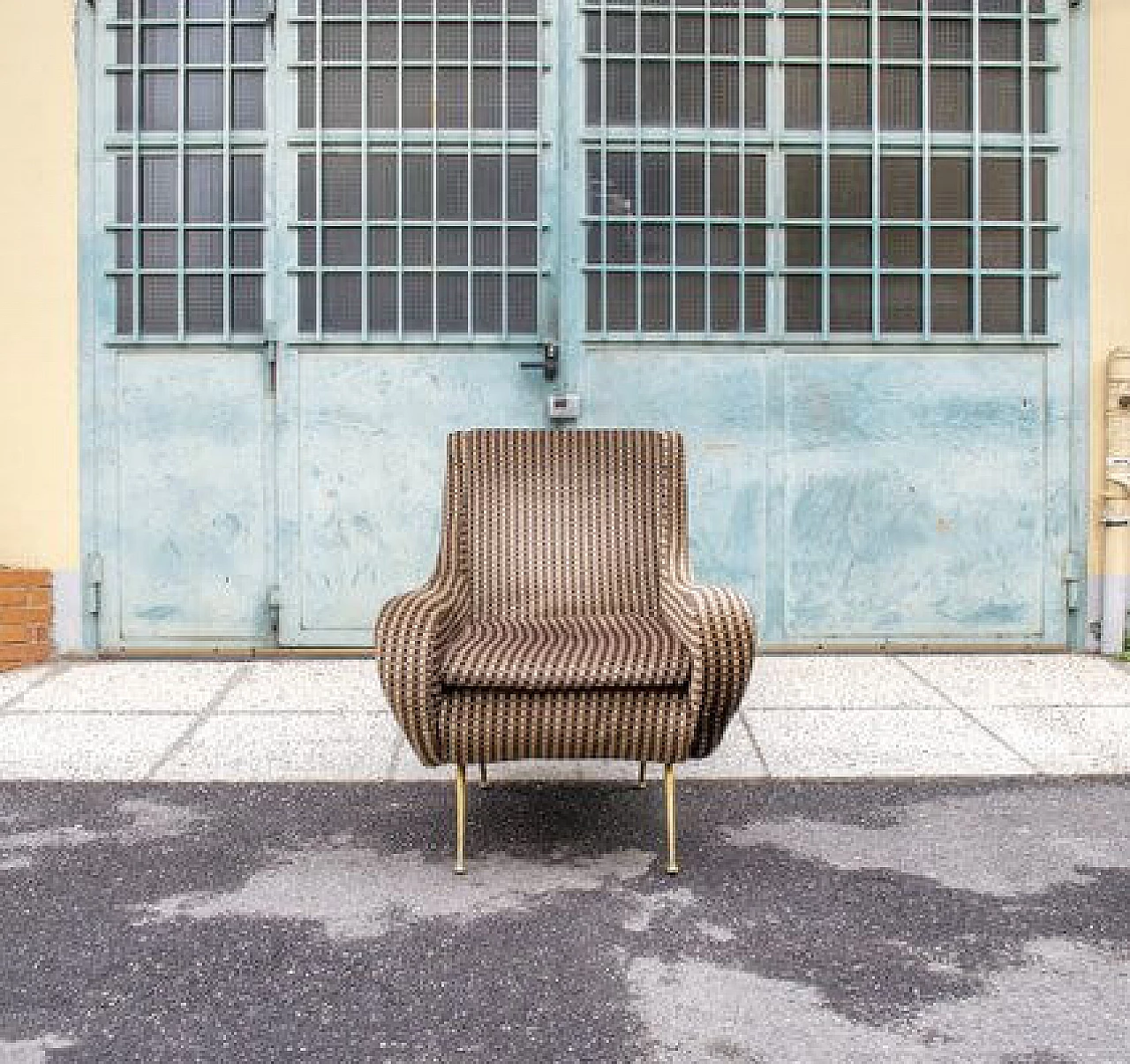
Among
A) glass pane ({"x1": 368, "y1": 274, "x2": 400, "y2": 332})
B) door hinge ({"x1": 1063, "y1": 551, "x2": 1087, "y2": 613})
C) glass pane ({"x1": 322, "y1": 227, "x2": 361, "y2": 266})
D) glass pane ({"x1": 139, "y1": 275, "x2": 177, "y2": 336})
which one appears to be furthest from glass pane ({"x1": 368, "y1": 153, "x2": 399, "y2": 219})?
door hinge ({"x1": 1063, "y1": 551, "x2": 1087, "y2": 613})

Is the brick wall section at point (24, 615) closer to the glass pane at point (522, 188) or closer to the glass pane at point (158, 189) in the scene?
the glass pane at point (158, 189)

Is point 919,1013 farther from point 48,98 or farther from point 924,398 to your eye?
point 48,98

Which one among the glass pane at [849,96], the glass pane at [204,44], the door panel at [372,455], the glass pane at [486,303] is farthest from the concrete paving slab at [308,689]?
the glass pane at [849,96]

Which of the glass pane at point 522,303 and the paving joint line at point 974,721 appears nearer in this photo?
the paving joint line at point 974,721

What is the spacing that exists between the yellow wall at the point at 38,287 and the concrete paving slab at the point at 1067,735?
3.90 metres

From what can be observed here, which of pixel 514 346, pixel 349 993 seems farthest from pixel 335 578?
pixel 349 993

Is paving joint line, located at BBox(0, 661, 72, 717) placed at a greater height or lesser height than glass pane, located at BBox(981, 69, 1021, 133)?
lesser

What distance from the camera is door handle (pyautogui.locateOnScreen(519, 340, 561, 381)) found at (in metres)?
5.95

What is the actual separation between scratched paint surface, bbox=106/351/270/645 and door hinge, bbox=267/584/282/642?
27mm

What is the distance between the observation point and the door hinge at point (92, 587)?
19.8ft

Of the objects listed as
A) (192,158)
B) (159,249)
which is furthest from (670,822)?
(192,158)

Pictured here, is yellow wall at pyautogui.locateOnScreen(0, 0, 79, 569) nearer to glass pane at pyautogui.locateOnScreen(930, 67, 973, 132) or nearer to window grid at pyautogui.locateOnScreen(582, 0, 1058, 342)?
window grid at pyautogui.locateOnScreen(582, 0, 1058, 342)

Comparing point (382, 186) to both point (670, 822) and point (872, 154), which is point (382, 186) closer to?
point (872, 154)

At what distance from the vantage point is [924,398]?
6.07 m
